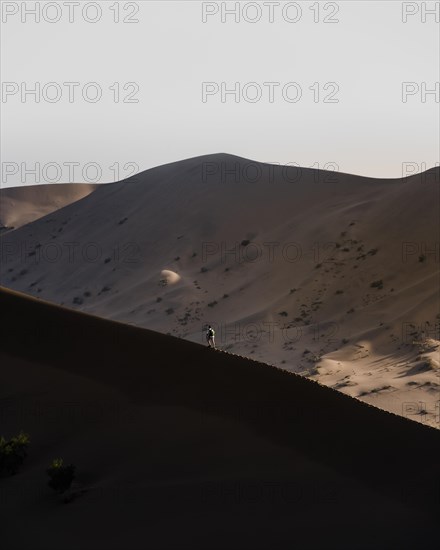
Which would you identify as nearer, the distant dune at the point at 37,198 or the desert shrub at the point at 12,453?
the desert shrub at the point at 12,453

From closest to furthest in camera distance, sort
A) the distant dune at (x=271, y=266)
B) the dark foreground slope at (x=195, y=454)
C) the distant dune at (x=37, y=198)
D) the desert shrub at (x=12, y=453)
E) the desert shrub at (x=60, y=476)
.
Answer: the dark foreground slope at (x=195, y=454)
the desert shrub at (x=60, y=476)
the desert shrub at (x=12, y=453)
the distant dune at (x=271, y=266)
the distant dune at (x=37, y=198)

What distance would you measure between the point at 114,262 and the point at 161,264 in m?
5.79

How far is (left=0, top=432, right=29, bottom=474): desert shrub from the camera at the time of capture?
1109 centimetres

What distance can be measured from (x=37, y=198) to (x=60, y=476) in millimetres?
133928

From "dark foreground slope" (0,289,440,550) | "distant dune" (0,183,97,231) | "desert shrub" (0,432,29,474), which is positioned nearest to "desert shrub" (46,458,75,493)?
"dark foreground slope" (0,289,440,550)

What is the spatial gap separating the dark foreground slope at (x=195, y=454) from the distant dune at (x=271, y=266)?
1042cm

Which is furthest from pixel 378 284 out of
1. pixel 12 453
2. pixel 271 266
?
pixel 12 453

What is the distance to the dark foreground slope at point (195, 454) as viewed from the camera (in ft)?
30.4

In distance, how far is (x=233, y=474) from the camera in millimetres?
10352

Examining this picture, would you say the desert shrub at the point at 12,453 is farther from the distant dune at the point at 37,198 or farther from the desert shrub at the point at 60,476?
the distant dune at the point at 37,198

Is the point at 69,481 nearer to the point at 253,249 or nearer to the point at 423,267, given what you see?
the point at 423,267

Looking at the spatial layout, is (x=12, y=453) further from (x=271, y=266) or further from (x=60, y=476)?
(x=271, y=266)

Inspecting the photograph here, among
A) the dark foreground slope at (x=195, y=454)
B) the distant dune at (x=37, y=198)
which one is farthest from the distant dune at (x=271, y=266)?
the distant dune at (x=37, y=198)

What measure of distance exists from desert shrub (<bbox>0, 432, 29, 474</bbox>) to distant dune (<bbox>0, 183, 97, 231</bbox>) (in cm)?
12118
